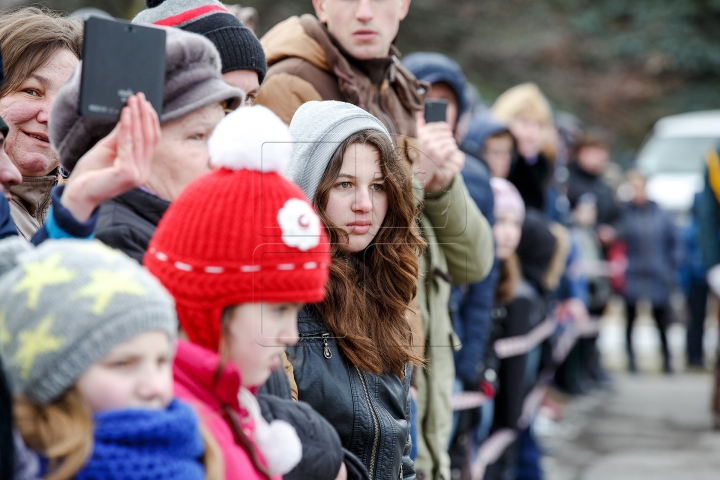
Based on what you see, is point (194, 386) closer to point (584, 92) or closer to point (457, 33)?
point (457, 33)

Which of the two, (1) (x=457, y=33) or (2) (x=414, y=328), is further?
(1) (x=457, y=33)

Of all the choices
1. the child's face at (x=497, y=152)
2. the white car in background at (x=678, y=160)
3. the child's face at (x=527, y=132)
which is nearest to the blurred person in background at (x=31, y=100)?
the child's face at (x=497, y=152)

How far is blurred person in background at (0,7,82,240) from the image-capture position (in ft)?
9.61

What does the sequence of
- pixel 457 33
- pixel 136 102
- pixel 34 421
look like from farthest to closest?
1. pixel 457 33
2. pixel 136 102
3. pixel 34 421

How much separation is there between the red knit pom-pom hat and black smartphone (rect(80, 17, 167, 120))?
231 millimetres

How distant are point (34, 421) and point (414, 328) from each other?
1.74 metres

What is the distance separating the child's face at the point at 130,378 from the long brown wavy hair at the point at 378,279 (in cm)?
100

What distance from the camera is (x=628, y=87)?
19.5 metres

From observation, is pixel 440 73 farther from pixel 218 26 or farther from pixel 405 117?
pixel 218 26

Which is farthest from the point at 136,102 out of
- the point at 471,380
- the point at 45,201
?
the point at 471,380

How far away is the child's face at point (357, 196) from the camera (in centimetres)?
273

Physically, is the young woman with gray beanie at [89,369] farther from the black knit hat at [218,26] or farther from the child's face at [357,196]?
the black knit hat at [218,26]

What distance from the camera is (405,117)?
12.6ft

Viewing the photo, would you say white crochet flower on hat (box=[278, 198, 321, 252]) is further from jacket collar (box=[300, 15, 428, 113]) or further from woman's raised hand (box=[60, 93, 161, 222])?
jacket collar (box=[300, 15, 428, 113])
